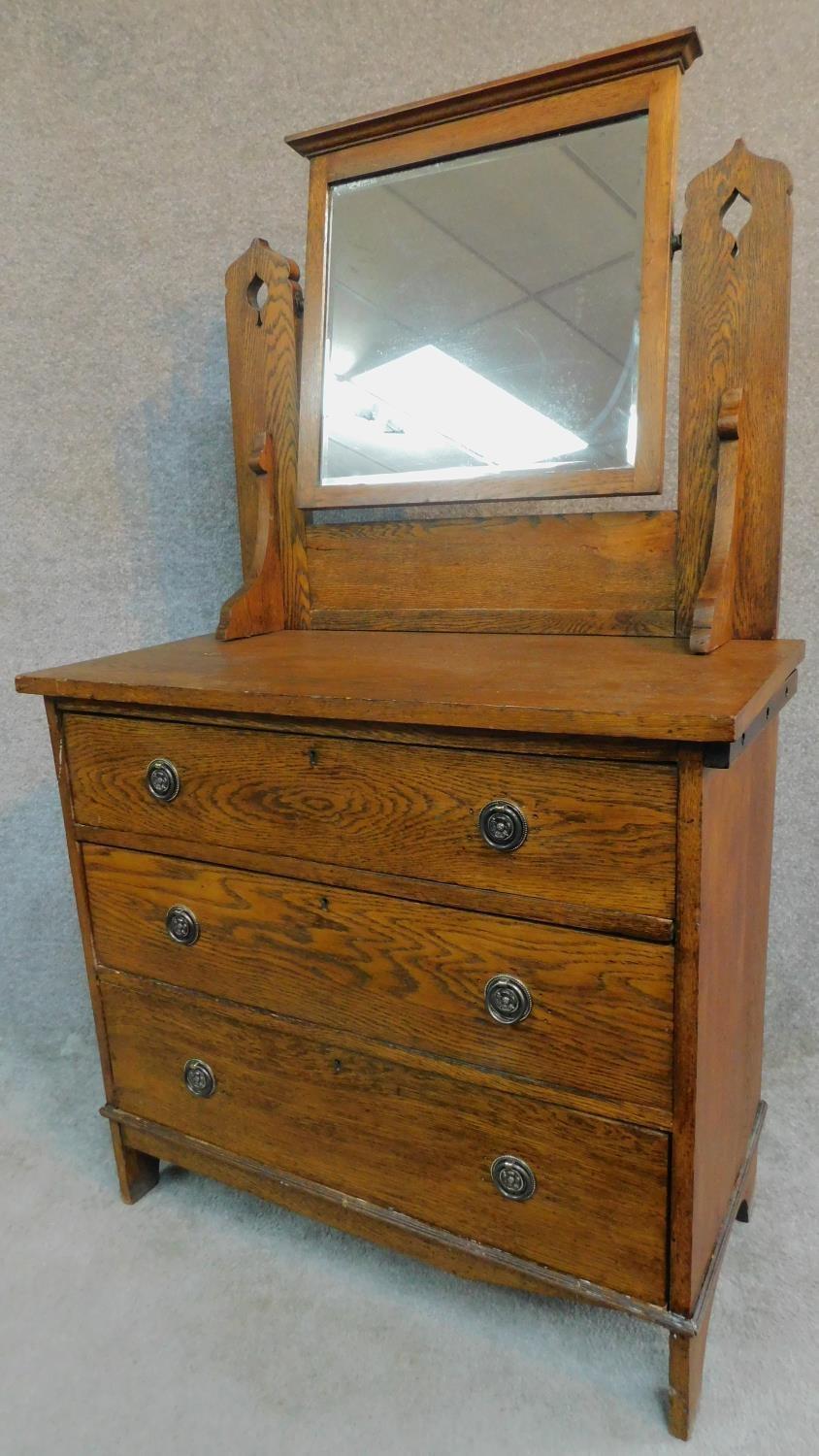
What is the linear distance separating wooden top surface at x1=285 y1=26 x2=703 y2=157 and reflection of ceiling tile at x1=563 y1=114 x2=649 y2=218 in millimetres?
55

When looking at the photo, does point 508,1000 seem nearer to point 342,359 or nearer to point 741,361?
point 741,361

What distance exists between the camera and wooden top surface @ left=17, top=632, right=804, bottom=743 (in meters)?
0.85

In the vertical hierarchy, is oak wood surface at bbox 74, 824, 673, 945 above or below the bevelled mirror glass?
below

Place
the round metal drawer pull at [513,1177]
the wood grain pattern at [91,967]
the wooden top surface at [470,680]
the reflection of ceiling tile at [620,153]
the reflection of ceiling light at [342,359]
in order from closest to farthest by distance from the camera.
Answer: the wooden top surface at [470,680] → the round metal drawer pull at [513,1177] → the reflection of ceiling tile at [620,153] → the wood grain pattern at [91,967] → the reflection of ceiling light at [342,359]

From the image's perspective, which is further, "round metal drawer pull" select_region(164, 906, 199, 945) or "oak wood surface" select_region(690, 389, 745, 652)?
"round metal drawer pull" select_region(164, 906, 199, 945)

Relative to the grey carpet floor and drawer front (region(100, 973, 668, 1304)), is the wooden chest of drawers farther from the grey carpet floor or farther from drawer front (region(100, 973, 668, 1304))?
the grey carpet floor

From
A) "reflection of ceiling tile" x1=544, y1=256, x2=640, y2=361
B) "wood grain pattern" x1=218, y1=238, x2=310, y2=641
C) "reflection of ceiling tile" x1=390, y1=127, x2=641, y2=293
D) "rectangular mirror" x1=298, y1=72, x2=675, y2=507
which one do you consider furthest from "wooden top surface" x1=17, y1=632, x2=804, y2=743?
"reflection of ceiling tile" x1=390, y1=127, x2=641, y2=293

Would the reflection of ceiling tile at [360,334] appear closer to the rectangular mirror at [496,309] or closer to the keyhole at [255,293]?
the rectangular mirror at [496,309]

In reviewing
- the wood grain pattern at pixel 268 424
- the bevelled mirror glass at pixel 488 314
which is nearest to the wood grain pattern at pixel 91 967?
the wood grain pattern at pixel 268 424

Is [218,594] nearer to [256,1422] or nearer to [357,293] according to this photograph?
[357,293]

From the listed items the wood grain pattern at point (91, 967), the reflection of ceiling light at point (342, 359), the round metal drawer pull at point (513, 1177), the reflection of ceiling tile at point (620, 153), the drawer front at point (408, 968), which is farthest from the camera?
the reflection of ceiling light at point (342, 359)

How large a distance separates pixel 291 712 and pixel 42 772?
3.54 feet

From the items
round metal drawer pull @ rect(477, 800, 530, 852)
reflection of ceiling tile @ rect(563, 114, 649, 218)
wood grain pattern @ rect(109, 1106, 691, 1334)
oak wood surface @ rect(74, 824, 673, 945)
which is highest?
reflection of ceiling tile @ rect(563, 114, 649, 218)

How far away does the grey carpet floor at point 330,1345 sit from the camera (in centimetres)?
104
